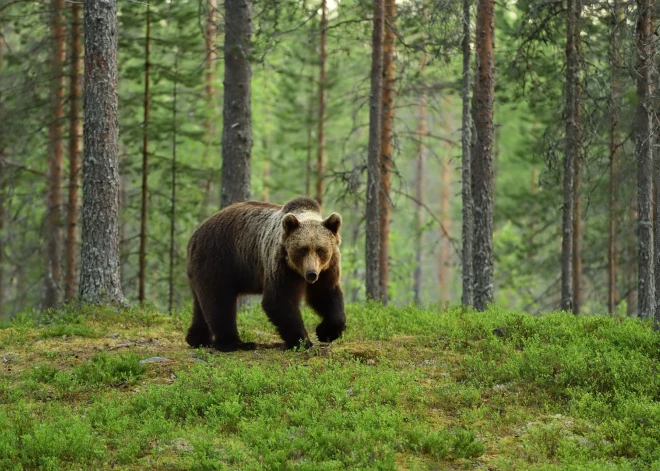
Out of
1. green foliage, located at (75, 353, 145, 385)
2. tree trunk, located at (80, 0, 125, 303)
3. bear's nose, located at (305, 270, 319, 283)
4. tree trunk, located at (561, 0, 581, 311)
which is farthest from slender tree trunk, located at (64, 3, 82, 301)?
tree trunk, located at (561, 0, 581, 311)

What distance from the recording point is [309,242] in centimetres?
922

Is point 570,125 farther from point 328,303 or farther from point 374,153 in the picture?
point 328,303

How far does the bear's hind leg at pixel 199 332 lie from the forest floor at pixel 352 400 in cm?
18

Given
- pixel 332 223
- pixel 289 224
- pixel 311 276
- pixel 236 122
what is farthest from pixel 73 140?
pixel 311 276

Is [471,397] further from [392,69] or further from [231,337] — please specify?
[392,69]

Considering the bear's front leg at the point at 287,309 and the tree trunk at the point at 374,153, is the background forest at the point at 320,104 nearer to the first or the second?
the tree trunk at the point at 374,153

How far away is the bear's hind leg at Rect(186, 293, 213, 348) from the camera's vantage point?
10.5m

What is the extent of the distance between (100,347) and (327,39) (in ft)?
56.9

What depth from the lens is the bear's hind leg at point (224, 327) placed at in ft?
33.1

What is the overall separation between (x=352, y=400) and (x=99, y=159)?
6.78 metres

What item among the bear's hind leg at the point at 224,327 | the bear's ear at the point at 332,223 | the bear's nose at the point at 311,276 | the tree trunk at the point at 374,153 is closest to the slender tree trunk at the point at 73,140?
the tree trunk at the point at 374,153

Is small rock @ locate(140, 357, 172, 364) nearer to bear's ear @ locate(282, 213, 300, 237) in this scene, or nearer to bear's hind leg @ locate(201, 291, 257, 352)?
bear's hind leg @ locate(201, 291, 257, 352)

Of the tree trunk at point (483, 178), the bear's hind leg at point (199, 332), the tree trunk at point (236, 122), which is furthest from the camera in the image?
the tree trunk at point (236, 122)

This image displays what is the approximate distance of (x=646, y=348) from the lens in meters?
9.04
